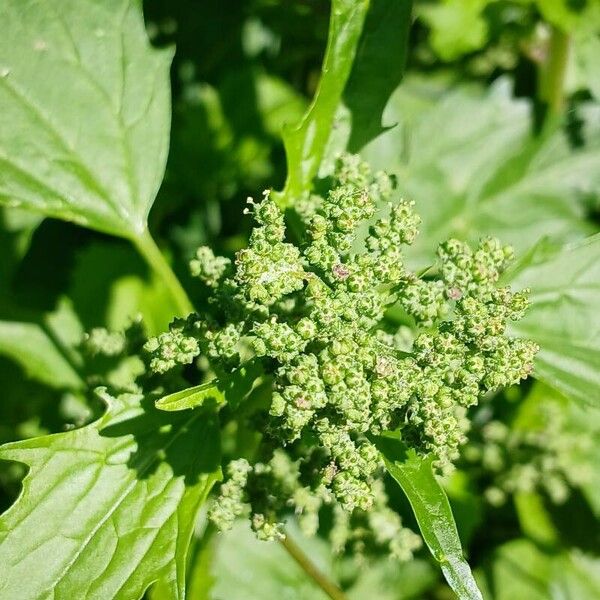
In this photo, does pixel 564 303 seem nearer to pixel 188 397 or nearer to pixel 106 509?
pixel 188 397

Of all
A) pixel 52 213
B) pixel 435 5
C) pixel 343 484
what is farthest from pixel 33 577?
pixel 435 5

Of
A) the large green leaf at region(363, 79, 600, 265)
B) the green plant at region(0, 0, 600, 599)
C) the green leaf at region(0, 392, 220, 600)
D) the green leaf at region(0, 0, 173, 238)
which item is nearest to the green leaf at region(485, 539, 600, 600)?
the green plant at region(0, 0, 600, 599)

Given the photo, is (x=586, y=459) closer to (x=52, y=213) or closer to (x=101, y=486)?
(x=101, y=486)

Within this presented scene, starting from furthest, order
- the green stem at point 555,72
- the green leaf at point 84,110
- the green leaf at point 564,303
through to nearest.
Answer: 1. the green stem at point 555,72
2. the green leaf at point 84,110
3. the green leaf at point 564,303

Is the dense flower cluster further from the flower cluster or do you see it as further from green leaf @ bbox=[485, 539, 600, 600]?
green leaf @ bbox=[485, 539, 600, 600]

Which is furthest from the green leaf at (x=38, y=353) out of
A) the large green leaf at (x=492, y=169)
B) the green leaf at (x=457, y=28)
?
the green leaf at (x=457, y=28)

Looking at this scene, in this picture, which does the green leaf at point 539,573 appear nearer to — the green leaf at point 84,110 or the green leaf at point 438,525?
the green leaf at point 438,525
